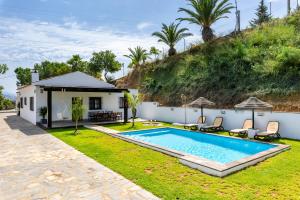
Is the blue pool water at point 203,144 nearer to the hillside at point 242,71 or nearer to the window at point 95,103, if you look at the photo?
the hillside at point 242,71

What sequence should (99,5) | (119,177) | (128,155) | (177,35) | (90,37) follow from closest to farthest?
(119,177) < (128,155) < (99,5) < (90,37) < (177,35)

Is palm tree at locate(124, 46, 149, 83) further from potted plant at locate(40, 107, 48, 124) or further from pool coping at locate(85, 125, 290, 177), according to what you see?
pool coping at locate(85, 125, 290, 177)

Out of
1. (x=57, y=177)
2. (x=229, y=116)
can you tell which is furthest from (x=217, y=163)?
(x=229, y=116)

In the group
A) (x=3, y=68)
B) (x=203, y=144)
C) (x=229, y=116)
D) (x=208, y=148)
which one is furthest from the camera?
(x=3, y=68)

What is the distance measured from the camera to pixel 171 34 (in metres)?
28.6

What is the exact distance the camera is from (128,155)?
866 centimetres

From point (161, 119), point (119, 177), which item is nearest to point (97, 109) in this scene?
point (161, 119)

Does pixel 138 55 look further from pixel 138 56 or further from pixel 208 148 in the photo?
pixel 208 148

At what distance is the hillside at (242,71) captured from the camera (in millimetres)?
15986

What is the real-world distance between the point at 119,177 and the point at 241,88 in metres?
14.6

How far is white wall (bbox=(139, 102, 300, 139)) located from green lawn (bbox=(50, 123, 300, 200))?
2539 mm

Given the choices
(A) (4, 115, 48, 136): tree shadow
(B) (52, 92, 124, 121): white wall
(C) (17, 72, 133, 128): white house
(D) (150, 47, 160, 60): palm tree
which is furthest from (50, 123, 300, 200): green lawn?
(D) (150, 47, 160, 60): palm tree

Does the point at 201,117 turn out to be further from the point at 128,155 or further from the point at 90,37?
the point at 90,37

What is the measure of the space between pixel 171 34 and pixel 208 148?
20.3 m
